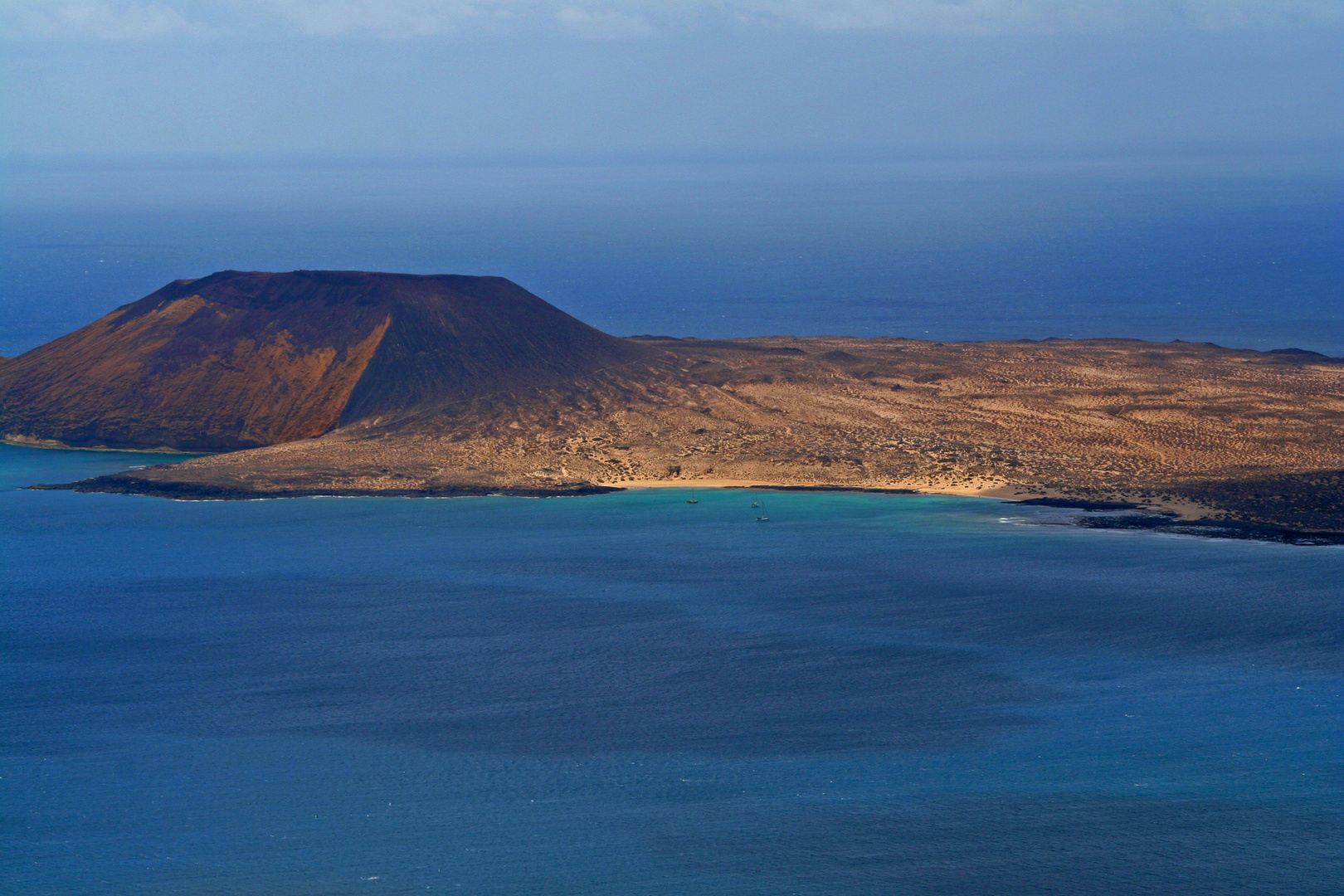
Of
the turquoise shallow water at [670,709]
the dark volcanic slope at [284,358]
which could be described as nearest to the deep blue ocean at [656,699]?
the turquoise shallow water at [670,709]

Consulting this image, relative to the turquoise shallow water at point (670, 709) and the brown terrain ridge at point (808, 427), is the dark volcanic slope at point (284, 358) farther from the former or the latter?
the turquoise shallow water at point (670, 709)

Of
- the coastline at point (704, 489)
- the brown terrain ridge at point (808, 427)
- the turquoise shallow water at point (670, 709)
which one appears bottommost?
the turquoise shallow water at point (670, 709)

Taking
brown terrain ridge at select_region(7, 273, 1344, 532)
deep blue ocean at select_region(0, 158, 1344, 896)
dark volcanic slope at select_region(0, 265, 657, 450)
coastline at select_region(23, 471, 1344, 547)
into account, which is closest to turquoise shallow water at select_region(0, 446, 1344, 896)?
deep blue ocean at select_region(0, 158, 1344, 896)

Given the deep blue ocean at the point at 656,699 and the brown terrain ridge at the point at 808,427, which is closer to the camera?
the deep blue ocean at the point at 656,699

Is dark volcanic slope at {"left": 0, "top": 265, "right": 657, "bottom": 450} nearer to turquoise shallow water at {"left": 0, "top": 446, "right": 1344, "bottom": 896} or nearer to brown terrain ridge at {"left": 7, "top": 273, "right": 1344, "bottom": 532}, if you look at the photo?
brown terrain ridge at {"left": 7, "top": 273, "right": 1344, "bottom": 532}

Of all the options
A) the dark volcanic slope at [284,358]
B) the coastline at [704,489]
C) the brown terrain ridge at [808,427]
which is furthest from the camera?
the dark volcanic slope at [284,358]

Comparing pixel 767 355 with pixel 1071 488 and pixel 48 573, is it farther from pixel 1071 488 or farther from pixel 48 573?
pixel 48 573

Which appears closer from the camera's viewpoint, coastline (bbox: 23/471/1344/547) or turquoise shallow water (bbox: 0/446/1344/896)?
turquoise shallow water (bbox: 0/446/1344/896)
